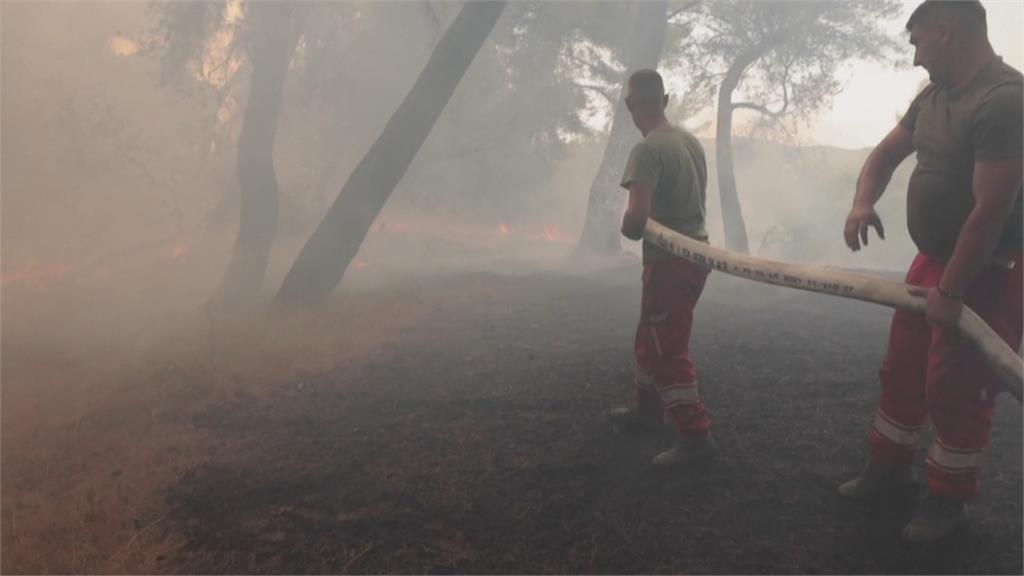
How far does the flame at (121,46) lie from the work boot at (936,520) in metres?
24.1

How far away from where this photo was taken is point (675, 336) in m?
3.11

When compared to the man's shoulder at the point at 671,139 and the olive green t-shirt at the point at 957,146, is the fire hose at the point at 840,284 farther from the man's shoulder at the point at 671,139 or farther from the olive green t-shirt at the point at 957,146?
the man's shoulder at the point at 671,139

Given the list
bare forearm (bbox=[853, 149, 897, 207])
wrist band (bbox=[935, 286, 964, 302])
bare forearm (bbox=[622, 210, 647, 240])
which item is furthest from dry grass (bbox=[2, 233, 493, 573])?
bare forearm (bbox=[853, 149, 897, 207])

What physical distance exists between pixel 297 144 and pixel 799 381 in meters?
17.5

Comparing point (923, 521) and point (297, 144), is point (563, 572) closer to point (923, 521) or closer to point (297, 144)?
point (923, 521)

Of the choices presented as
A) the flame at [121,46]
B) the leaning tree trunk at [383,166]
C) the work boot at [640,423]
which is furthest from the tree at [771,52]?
the flame at [121,46]

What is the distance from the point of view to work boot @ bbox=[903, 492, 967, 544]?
7.75 ft

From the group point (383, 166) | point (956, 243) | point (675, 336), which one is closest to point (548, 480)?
point (675, 336)

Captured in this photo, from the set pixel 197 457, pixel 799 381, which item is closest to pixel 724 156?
pixel 799 381

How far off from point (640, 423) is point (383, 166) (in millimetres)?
6050

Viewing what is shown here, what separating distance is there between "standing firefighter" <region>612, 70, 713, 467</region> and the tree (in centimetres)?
1337

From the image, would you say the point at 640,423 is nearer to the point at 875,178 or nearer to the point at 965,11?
the point at 875,178

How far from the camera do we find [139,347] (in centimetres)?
733

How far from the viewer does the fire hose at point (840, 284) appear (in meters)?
2.17
